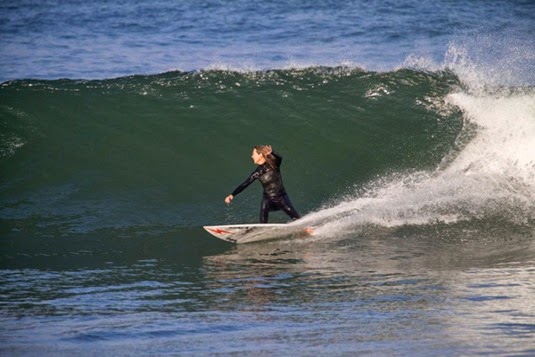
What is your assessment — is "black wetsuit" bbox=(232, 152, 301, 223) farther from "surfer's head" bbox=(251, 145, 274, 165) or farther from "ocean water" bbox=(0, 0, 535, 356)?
"ocean water" bbox=(0, 0, 535, 356)

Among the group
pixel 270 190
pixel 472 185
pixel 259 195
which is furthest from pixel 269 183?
pixel 472 185

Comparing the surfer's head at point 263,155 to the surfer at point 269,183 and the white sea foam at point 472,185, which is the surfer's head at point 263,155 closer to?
the surfer at point 269,183

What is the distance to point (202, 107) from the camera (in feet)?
53.8

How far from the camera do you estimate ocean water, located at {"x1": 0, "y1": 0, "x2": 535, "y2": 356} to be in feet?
24.0

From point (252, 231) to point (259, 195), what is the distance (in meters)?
2.31

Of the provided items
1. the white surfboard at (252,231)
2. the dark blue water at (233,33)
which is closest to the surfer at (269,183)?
the white surfboard at (252,231)

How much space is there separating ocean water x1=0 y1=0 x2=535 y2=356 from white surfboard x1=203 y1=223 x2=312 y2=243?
0.18 m

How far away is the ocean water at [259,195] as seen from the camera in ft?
24.0

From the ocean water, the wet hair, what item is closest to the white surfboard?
the ocean water

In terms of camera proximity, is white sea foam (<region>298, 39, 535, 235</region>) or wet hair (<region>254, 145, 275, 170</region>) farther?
white sea foam (<region>298, 39, 535, 235</region>)

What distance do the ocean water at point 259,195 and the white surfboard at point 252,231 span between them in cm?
18

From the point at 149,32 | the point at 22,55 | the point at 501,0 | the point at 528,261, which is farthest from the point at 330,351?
the point at 501,0

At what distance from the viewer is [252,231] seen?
11.2m

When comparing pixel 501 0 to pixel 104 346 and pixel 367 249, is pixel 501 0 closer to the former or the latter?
pixel 367 249
